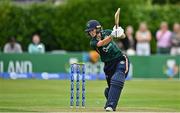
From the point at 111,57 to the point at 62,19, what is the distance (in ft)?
64.3

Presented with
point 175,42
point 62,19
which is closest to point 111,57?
point 175,42

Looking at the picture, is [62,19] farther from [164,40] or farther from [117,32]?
[117,32]

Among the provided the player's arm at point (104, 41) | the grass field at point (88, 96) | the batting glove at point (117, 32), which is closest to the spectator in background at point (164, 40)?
the grass field at point (88, 96)

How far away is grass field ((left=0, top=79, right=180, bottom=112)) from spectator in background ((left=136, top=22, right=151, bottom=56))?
277cm

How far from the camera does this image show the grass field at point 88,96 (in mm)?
16188

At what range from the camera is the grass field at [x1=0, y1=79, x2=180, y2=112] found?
16.2 meters

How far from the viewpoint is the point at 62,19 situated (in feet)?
114

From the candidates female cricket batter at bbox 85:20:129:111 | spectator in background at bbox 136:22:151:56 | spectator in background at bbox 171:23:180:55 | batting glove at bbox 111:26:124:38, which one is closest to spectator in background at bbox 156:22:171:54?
spectator in background at bbox 171:23:180:55

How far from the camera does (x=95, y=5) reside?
35.1 meters

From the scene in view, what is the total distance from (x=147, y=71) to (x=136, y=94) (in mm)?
8524

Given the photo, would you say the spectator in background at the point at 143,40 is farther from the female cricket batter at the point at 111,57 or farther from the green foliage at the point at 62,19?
the female cricket batter at the point at 111,57

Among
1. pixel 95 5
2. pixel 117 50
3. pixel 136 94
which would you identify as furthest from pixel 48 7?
pixel 117 50

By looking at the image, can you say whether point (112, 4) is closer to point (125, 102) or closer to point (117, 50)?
point (125, 102)

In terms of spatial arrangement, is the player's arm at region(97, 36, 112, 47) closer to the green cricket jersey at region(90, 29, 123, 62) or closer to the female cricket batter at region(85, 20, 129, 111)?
the female cricket batter at region(85, 20, 129, 111)
